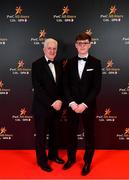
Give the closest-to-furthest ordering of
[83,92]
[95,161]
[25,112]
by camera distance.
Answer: [83,92], [95,161], [25,112]

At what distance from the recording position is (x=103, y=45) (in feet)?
13.6

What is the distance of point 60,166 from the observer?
3.73 m

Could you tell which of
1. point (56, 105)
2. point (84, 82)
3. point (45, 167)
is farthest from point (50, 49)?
Result: point (45, 167)

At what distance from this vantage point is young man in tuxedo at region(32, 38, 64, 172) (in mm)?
3441

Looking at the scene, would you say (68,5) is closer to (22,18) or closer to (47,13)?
(47,13)

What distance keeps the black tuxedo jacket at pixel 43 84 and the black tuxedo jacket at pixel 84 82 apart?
0.14 meters

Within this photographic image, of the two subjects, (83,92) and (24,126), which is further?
(24,126)

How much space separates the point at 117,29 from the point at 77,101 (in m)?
1.31

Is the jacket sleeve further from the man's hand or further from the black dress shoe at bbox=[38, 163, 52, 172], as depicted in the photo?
the black dress shoe at bbox=[38, 163, 52, 172]

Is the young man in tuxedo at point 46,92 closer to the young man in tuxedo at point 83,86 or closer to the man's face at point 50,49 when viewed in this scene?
the man's face at point 50,49

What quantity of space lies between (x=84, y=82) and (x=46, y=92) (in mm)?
Answer: 473

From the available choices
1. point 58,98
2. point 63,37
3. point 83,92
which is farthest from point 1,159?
point 63,37

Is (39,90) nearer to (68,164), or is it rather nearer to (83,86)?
(83,86)

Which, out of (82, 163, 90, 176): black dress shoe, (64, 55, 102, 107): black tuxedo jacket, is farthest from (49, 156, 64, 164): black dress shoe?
(64, 55, 102, 107): black tuxedo jacket
